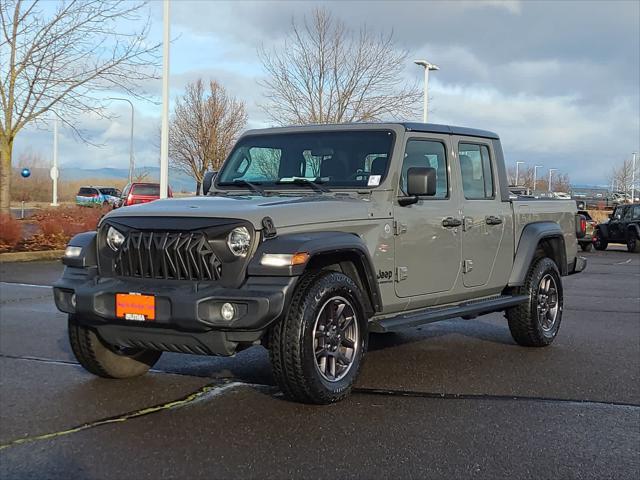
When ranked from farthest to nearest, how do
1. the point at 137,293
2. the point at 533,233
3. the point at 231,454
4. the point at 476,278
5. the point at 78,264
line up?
1. the point at 533,233
2. the point at 476,278
3. the point at 78,264
4. the point at 137,293
5. the point at 231,454

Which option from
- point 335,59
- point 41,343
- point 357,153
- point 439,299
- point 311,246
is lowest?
point 41,343

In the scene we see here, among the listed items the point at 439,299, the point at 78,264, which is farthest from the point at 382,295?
the point at 78,264

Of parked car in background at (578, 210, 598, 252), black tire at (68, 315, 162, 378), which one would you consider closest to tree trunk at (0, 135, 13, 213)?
black tire at (68, 315, 162, 378)

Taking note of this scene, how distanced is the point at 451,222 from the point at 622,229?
21.5 m

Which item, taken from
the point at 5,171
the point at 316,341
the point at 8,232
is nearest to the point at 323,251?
the point at 316,341

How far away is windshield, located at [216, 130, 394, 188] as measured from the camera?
6.02 metres

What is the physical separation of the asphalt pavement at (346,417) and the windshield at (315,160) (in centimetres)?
158

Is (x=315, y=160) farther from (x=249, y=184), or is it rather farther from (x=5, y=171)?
(x=5, y=171)

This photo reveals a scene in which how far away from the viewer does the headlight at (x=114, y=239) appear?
17.0 ft

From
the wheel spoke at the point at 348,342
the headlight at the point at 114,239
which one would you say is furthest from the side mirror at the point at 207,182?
the wheel spoke at the point at 348,342

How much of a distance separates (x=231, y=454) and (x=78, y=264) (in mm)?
2013

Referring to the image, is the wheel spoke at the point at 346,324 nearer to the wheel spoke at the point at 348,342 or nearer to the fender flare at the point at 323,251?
the wheel spoke at the point at 348,342

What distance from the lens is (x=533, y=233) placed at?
736 cm

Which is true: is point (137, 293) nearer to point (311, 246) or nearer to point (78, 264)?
point (78, 264)
